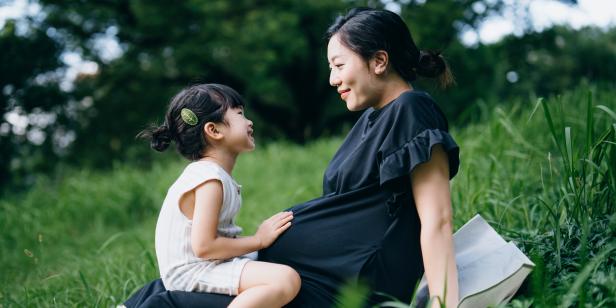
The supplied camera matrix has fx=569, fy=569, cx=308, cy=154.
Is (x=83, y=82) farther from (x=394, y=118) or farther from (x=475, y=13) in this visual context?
(x=394, y=118)

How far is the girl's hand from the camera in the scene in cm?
187

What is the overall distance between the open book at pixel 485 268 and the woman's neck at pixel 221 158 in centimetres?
75

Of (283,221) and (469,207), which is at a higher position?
(283,221)

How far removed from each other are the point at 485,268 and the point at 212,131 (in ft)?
3.25

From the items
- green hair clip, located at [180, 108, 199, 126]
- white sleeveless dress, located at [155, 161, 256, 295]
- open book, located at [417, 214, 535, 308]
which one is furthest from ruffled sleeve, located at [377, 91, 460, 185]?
green hair clip, located at [180, 108, 199, 126]

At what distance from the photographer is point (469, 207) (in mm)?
2832

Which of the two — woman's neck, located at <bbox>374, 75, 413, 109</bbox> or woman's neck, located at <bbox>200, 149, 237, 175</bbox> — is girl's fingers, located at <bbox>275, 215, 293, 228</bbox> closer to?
woman's neck, located at <bbox>200, 149, 237, 175</bbox>

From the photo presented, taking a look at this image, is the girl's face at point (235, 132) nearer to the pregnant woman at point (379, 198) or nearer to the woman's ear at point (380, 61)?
the pregnant woman at point (379, 198)

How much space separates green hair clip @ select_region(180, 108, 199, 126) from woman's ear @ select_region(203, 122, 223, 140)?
0.13 feet

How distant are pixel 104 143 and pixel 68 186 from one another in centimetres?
557

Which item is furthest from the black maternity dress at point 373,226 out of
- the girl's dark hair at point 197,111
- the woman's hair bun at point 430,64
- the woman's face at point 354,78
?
the girl's dark hair at point 197,111

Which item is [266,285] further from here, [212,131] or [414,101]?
[414,101]

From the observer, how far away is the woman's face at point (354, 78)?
1855 mm

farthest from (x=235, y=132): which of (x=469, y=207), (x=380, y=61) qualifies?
(x=469, y=207)
